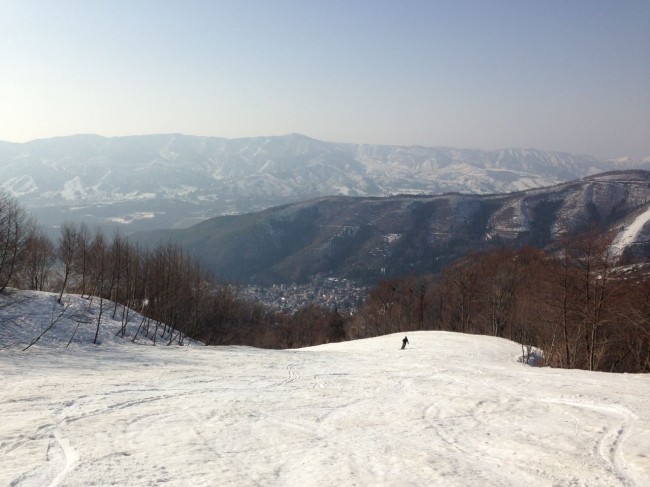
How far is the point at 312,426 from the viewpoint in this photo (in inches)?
498

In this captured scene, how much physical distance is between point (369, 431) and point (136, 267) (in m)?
42.1

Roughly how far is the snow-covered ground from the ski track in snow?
0.05 metres

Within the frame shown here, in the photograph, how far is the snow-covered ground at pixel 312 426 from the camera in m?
9.12

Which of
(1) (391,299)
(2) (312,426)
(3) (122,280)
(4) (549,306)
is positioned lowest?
(1) (391,299)

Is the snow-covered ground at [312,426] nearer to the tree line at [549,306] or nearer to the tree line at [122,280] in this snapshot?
the tree line at [549,306]

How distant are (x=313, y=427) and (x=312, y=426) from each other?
100 mm

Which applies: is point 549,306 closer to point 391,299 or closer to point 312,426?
point 312,426

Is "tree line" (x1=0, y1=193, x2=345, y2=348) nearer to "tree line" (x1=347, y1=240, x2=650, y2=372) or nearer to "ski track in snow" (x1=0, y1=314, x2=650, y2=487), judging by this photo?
"ski track in snow" (x1=0, y1=314, x2=650, y2=487)

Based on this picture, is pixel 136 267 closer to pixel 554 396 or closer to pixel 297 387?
pixel 297 387

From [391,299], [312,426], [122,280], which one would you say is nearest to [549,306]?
[312,426]

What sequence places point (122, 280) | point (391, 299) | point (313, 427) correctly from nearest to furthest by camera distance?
point (313, 427) < point (122, 280) < point (391, 299)

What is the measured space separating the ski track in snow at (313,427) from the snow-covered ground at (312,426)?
0.18 ft

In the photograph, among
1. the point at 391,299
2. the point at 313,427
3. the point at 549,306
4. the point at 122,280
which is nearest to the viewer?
the point at 313,427

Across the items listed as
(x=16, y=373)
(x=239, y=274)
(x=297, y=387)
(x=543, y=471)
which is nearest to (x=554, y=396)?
(x=543, y=471)
